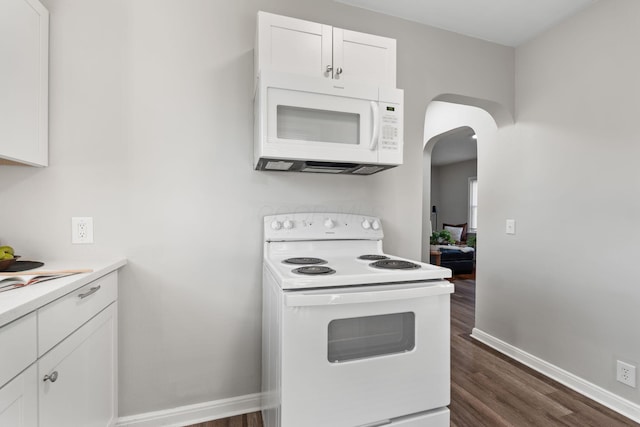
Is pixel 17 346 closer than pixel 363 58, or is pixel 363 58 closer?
pixel 17 346

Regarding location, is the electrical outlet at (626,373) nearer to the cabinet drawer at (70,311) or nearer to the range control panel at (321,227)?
the range control panel at (321,227)

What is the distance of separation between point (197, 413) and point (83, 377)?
2.29 feet

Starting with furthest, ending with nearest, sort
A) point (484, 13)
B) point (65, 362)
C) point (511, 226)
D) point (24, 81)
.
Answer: point (511, 226) → point (484, 13) → point (24, 81) → point (65, 362)

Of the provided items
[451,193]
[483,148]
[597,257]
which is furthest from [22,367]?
[451,193]

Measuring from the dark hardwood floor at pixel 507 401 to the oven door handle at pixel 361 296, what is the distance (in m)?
0.92

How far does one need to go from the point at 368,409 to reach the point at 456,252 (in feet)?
17.0

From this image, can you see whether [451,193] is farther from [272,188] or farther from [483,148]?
[272,188]

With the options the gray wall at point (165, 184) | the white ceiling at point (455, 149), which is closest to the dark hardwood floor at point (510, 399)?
the gray wall at point (165, 184)

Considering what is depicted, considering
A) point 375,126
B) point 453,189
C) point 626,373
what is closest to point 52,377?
point 375,126

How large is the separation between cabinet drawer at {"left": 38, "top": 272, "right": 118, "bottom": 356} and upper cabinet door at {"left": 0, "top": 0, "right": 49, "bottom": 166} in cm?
61

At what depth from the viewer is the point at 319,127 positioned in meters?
1.49

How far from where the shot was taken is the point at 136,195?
1554mm

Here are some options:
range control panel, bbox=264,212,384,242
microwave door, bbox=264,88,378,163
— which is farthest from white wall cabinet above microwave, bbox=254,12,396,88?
range control panel, bbox=264,212,384,242

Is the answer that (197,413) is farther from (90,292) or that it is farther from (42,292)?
(42,292)
